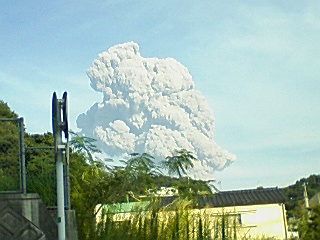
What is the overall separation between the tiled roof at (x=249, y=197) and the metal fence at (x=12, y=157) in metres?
22.3

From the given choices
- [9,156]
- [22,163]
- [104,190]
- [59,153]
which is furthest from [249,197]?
[59,153]

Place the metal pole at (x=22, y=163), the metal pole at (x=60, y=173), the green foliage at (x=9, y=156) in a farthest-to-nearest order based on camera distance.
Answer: the green foliage at (x=9, y=156), the metal pole at (x=22, y=163), the metal pole at (x=60, y=173)

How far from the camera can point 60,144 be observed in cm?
845

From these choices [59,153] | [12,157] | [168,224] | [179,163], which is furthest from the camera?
[179,163]

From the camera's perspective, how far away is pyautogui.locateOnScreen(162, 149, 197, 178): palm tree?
1861 centimetres

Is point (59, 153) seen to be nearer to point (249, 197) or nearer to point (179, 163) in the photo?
point (179, 163)

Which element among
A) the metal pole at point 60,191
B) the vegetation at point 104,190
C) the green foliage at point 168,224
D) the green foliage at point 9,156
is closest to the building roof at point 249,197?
the vegetation at point 104,190

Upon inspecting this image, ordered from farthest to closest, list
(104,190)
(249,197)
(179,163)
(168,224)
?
(249,197)
(179,163)
(104,190)
(168,224)

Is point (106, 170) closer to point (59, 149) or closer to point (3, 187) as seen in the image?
point (3, 187)

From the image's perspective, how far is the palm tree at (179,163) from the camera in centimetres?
1861

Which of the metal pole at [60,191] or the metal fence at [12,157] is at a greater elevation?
the metal fence at [12,157]

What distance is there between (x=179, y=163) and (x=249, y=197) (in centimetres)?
1752

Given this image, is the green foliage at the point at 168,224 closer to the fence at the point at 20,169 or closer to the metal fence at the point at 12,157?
the fence at the point at 20,169

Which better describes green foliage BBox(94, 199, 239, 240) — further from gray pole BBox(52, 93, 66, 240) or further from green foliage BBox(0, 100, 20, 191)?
gray pole BBox(52, 93, 66, 240)
